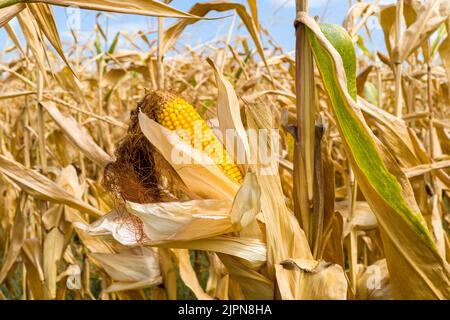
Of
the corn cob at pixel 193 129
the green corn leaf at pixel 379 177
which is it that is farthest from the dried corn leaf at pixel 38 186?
the green corn leaf at pixel 379 177

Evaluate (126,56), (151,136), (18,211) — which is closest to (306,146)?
(151,136)

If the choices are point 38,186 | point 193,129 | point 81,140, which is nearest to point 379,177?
point 193,129

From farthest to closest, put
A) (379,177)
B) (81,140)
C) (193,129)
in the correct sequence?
1. (81,140)
2. (193,129)
3. (379,177)

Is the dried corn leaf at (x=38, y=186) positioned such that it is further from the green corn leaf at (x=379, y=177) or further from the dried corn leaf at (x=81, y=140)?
the green corn leaf at (x=379, y=177)

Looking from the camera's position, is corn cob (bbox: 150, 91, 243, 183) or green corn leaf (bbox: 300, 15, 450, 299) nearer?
green corn leaf (bbox: 300, 15, 450, 299)

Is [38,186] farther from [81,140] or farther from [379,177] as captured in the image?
[379,177]

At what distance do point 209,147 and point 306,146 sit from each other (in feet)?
0.54

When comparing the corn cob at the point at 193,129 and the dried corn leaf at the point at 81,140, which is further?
the dried corn leaf at the point at 81,140

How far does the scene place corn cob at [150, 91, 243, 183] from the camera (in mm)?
729

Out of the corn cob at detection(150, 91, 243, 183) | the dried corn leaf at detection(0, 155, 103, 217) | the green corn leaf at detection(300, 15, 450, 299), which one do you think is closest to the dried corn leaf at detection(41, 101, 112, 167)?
the dried corn leaf at detection(0, 155, 103, 217)

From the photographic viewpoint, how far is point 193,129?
749mm

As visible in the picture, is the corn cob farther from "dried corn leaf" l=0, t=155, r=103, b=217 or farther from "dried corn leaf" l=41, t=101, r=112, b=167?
"dried corn leaf" l=0, t=155, r=103, b=217

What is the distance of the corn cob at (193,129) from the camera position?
729mm

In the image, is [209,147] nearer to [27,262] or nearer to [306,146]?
[306,146]
